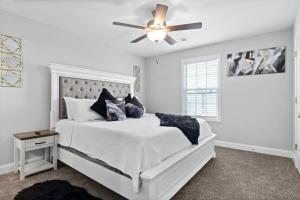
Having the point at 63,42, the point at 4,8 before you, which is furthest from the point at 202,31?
the point at 4,8

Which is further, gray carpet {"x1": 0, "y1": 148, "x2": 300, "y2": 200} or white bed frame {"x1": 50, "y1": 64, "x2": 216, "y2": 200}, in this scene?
gray carpet {"x1": 0, "y1": 148, "x2": 300, "y2": 200}

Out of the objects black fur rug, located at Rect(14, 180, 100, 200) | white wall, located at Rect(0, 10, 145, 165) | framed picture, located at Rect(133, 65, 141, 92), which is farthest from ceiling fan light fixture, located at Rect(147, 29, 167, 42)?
framed picture, located at Rect(133, 65, 141, 92)

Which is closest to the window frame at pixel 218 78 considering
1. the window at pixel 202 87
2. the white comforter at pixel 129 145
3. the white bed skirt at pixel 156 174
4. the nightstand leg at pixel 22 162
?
the window at pixel 202 87

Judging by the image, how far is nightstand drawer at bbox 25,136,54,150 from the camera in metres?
2.32

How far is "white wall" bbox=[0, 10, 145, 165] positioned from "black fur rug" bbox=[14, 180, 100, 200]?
938mm

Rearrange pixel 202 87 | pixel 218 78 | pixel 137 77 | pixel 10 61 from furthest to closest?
pixel 137 77 < pixel 202 87 < pixel 218 78 < pixel 10 61

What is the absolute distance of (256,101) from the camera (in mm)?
3488

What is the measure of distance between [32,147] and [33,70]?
4.19 feet

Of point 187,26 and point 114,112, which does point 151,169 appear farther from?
point 187,26

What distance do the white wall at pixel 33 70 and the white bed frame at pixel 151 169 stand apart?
199 mm

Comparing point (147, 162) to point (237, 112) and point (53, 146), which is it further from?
point (237, 112)

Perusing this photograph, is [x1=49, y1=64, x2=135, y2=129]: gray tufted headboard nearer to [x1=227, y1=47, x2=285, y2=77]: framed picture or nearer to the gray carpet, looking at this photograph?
the gray carpet

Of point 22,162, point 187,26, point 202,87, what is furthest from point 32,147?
point 202,87

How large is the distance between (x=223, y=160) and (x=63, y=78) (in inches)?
129
